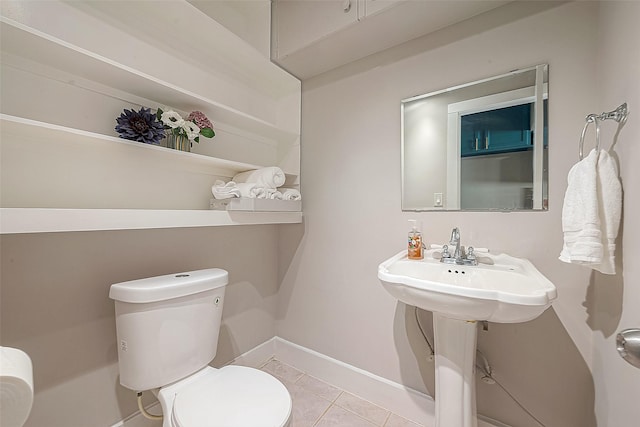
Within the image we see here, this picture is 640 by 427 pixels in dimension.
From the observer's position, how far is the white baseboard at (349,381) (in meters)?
1.36

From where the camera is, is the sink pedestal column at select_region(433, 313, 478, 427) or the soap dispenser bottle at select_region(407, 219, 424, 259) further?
the soap dispenser bottle at select_region(407, 219, 424, 259)

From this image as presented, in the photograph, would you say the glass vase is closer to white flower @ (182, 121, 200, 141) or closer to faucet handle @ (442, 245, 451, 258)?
white flower @ (182, 121, 200, 141)

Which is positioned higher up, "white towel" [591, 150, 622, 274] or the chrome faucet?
"white towel" [591, 150, 622, 274]

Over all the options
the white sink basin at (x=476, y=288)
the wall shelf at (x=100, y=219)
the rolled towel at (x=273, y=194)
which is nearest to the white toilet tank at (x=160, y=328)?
the wall shelf at (x=100, y=219)

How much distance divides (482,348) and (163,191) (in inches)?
68.0

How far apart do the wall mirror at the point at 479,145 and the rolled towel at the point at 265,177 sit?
72 centimetres

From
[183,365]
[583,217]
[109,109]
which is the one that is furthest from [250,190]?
[583,217]

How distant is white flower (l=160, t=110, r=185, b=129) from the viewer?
3.96 ft

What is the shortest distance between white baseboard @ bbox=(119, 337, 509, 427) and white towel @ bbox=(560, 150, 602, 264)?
0.90 m

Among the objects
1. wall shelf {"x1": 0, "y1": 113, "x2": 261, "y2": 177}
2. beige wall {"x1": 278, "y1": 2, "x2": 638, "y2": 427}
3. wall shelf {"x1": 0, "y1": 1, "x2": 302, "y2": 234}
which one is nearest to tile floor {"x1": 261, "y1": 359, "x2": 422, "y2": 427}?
beige wall {"x1": 278, "y1": 2, "x2": 638, "y2": 427}

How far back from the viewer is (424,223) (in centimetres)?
140

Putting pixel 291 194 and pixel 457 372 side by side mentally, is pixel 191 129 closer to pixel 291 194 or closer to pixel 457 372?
pixel 291 194

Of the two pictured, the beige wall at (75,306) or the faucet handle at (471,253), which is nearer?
the beige wall at (75,306)

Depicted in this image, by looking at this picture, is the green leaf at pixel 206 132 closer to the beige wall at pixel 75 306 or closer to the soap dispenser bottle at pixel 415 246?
the beige wall at pixel 75 306
